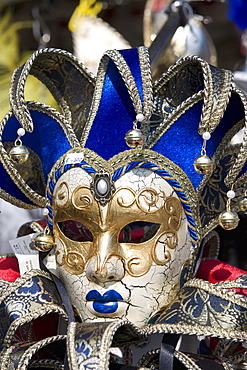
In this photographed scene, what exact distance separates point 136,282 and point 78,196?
23 cm

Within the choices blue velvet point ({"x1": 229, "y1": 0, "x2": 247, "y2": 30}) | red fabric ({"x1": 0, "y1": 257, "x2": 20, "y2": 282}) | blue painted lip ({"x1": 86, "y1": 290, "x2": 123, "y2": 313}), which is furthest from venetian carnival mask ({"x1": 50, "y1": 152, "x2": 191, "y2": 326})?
blue velvet point ({"x1": 229, "y1": 0, "x2": 247, "y2": 30})

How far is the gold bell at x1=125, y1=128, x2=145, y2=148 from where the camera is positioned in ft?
4.63

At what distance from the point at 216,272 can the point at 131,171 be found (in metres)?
0.37

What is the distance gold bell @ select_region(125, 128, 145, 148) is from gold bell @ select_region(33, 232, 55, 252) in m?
0.31

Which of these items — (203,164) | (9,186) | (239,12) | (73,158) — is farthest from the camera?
(239,12)

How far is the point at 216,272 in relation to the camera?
1.63 meters

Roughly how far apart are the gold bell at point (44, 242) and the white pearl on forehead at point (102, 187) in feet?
0.65

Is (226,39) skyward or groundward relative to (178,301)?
skyward

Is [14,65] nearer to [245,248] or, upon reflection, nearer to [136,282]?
[245,248]

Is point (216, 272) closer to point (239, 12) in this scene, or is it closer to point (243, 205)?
point (243, 205)

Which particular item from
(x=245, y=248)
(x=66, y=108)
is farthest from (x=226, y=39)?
(x=66, y=108)

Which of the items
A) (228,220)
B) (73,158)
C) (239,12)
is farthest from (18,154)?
(239,12)

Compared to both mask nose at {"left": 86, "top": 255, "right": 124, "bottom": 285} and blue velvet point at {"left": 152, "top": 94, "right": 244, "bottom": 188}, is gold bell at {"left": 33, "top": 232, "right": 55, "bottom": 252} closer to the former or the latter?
mask nose at {"left": 86, "top": 255, "right": 124, "bottom": 285}

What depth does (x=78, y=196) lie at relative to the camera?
4.77 ft
